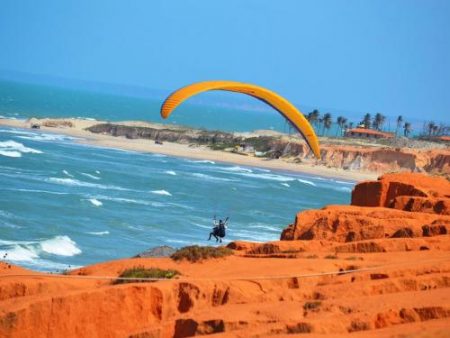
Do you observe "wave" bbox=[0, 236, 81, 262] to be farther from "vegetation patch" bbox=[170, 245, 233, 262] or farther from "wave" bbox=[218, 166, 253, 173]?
"wave" bbox=[218, 166, 253, 173]

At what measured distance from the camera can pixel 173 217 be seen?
4244 centimetres

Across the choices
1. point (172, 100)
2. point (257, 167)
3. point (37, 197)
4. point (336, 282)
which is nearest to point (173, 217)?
point (37, 197)

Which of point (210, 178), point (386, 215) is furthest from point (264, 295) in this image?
point (210, 178)

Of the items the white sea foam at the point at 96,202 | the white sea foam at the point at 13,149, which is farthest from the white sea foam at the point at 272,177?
the white sea foam at the point at 96,202

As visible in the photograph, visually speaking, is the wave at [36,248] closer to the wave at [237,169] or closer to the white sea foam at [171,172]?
the white sea foam at [171,172]

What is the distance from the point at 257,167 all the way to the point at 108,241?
164ft

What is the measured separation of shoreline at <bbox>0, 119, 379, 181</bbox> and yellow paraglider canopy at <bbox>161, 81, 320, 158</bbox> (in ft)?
194

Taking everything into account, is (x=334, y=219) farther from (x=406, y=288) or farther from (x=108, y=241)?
(x=108, y=241)

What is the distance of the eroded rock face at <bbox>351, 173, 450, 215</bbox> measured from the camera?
22.2 meters

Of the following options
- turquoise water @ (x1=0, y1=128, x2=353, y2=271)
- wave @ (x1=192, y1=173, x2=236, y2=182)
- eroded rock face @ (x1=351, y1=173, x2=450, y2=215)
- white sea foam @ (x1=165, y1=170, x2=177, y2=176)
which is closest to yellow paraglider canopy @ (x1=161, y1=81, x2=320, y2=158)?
eroded rock face @ (x1=351, y1=173, x2=450, y2=215)

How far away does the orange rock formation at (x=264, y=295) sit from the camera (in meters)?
10.6

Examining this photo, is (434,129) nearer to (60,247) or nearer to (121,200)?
(121,200)

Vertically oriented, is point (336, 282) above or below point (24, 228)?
above

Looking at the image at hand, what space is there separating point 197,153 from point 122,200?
4427 centimetres
